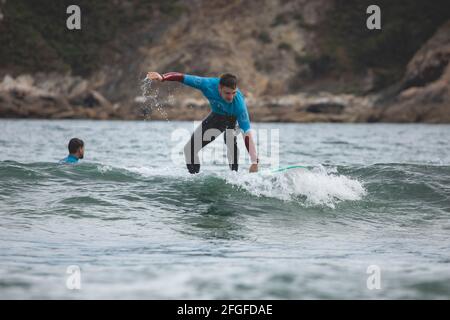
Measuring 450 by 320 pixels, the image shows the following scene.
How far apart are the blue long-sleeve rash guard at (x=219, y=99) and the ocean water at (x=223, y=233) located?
0.95m

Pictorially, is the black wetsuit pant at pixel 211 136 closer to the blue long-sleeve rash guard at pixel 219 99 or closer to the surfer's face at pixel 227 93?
the blue long-sleeve rash guard at pixel 219 99

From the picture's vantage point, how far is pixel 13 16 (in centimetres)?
7219

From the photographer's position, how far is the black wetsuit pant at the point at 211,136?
1065 cm

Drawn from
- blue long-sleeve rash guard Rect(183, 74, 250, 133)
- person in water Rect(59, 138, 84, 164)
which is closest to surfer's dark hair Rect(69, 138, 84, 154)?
person in water Rect(59, 138, 84, 164)

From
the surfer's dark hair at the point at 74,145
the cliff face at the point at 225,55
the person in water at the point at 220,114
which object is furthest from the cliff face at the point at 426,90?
the surfer's dark hair at the point at 74,145

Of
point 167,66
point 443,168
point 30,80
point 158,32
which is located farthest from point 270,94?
point 443,168

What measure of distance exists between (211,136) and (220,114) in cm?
47

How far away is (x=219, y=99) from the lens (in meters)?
10.2

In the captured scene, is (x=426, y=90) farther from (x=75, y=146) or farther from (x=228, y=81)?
(x=228, y=81)

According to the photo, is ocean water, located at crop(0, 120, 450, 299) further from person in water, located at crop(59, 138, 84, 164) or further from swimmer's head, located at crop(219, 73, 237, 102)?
swimmer's head, located at crop(219, 73, 237, 102)

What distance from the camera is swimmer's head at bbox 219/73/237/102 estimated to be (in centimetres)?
962

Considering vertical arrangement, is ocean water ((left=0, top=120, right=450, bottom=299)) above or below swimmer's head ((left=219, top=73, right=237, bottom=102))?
below

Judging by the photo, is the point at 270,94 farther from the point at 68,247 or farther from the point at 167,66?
the point at 68,247
